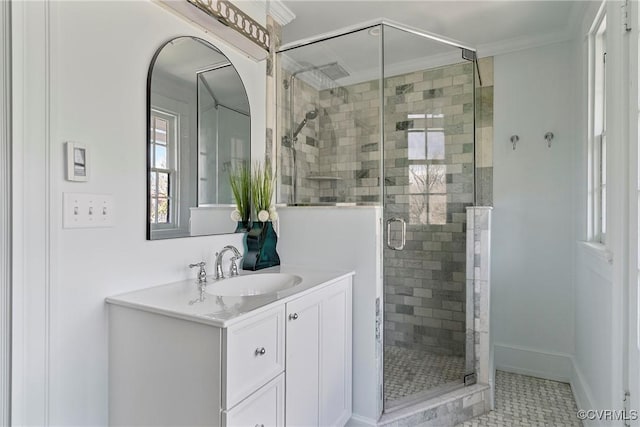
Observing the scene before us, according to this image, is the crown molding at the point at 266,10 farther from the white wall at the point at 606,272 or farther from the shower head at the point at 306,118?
the white wall at the point at 606,272

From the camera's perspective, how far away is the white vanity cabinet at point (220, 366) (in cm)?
103

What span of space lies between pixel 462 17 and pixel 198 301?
239 centimetres

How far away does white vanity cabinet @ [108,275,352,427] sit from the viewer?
103 centimetres

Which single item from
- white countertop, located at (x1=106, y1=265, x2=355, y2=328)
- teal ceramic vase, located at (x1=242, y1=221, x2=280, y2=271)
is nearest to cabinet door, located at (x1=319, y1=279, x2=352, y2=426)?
white countertop, located at (x1=106, y1=265, x2=355, y2=328)

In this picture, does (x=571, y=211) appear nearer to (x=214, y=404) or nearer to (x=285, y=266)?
(x=285, y=266)

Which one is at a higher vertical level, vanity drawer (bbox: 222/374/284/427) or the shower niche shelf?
the shower niche shelf

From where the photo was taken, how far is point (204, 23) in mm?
1624

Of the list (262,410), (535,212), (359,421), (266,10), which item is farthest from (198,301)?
(535,212)

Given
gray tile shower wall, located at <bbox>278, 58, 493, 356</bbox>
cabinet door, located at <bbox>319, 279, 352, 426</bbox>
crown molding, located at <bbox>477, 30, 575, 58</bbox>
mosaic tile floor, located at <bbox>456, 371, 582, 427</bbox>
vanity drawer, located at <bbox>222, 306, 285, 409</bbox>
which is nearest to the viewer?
vanity drawer, located at <bbox>222, 306, 285, 409</bbox>

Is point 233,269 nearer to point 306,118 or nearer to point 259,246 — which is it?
point 259,246

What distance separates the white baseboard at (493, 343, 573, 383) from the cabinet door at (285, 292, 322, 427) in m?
1.86

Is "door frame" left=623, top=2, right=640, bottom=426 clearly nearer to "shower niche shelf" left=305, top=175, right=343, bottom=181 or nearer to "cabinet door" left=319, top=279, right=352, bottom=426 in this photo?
"cabinet door" left=319, top=279, right=352, bottom=426

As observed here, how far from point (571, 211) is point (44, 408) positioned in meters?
3.07

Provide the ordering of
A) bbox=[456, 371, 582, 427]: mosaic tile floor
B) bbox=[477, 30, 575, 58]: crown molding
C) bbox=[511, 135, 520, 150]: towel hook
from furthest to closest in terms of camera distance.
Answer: bbox=[511, 135, 520, 150]: towel hook, bbox=[477, 30, 575, 58]: crown molding, bbox=[456, 371, 582, 427]: mosaic tile floor
